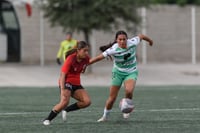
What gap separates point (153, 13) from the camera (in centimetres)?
3859

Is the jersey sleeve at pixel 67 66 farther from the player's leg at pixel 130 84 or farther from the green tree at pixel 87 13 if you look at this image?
the green tree at pixel 87 13

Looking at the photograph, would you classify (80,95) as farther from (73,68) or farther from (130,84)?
(130,84)

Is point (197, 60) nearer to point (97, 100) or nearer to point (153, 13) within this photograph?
point (153, 13)

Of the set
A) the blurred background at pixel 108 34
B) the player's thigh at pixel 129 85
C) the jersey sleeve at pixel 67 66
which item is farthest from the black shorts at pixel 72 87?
the blurred background at pixel 108 34

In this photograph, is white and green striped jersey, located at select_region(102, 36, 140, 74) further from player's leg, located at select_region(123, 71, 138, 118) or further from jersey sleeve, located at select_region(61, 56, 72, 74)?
jersey sleeve, located at select_region(61, 56, 72, 74)

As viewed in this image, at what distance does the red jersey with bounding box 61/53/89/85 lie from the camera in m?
13.0

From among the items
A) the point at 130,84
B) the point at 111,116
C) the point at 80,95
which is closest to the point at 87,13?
the point at 111,116

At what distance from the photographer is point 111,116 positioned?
15062mm

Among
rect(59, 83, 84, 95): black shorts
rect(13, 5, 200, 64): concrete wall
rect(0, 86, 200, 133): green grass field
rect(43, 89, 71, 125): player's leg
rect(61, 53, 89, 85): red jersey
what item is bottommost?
rect(13, 5, 200, 64): concrete wall

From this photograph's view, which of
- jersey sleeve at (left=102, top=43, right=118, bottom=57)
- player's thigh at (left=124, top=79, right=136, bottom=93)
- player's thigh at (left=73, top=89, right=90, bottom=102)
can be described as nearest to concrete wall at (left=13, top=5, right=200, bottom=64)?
player's thigh at (left=124, top=79, right=136, bottom=93)

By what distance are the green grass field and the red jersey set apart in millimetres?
831

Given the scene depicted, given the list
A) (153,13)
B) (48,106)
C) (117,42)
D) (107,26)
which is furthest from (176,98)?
(153,13)

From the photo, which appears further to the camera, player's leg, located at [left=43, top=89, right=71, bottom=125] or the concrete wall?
the concrete wall

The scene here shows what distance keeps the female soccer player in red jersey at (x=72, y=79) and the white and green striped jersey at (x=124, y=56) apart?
0.68 m
